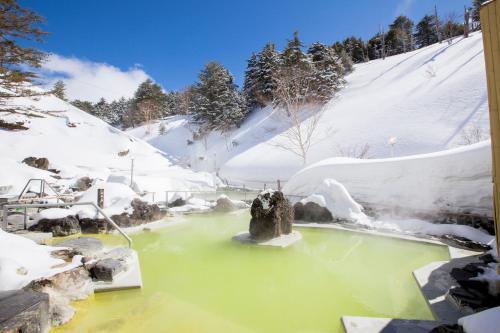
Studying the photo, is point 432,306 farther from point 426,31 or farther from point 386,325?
point 426,31

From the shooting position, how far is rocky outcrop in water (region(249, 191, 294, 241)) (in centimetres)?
868

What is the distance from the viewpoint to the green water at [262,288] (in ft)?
13.8

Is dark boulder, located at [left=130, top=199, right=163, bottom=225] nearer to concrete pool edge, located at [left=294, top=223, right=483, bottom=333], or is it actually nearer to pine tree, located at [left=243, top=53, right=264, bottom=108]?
concrete pool edge, located at [left=294, top=223, right=483, bottom=333]

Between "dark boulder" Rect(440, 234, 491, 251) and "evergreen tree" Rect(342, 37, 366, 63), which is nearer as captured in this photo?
"dark boulder" Rect(440, 234, 491, 251)

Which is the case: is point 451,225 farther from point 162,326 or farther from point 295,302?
point 162,326

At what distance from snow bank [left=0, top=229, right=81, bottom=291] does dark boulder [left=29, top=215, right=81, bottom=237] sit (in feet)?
14.2

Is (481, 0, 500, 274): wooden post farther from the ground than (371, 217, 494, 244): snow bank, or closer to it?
farther from the ground

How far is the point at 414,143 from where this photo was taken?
21609mm

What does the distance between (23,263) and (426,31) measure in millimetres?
63508

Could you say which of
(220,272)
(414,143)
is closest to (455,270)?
(220,272)

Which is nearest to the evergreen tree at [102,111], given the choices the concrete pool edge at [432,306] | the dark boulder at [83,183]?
the dark boulder at [83,183]

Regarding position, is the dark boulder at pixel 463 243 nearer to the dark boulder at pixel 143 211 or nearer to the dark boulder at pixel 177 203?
the dark boulder at pixel 143 211

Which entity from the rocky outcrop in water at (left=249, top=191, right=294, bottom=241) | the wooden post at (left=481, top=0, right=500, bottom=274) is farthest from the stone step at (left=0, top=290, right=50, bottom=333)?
the rocky outcrop in water at (left=249, top=191, right=294, bottom=241)

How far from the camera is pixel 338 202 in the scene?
11.8 m
